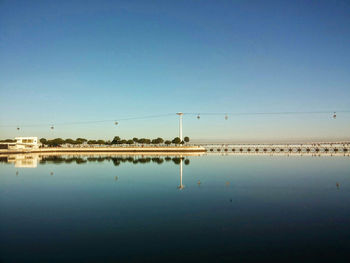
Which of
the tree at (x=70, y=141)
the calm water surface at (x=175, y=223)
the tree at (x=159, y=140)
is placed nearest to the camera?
the calm water surface at (x=175, y=223)

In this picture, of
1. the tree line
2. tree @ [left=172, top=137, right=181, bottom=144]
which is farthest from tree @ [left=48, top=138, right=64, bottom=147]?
tree @ [left=172, top=137, right=181, bottom=144]

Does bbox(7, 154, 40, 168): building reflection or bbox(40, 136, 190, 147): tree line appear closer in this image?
bbox(7, 154, 40, 168): building reflection

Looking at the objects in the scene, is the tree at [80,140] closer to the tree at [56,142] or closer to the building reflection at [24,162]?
the tree at [56,142]

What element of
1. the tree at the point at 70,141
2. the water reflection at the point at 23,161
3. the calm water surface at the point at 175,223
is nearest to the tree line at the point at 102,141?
the tree at the point at 70,141

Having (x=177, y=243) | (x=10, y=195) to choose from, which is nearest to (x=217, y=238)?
(x=177, y=243)

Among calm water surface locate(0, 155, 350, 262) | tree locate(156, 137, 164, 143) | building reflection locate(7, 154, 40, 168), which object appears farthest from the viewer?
tree locate(156, 137, 164, 143)

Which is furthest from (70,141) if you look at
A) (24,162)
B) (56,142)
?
(24,162)

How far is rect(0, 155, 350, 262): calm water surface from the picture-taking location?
9.34 meters

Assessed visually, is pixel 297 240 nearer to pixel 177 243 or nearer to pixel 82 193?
pixel 177 243

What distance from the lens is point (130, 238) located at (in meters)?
10.7

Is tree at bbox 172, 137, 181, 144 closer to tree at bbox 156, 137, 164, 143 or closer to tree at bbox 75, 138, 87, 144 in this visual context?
tree at bbox 156, 137, 164, 143

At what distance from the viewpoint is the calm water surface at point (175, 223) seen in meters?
9.34

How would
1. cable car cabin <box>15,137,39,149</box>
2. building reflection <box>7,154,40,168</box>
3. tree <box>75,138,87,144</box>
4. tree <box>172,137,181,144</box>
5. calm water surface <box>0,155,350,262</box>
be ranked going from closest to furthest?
calm water surface <box>0,155,350,262</box>
building reflection <box>7,154,40,168</box>
cable car cabin <box>15,137,39,149</box>
tree <box>172,137,181,144</box>
tree <box>75,138,87,144</box>

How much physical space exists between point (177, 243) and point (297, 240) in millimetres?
4776
